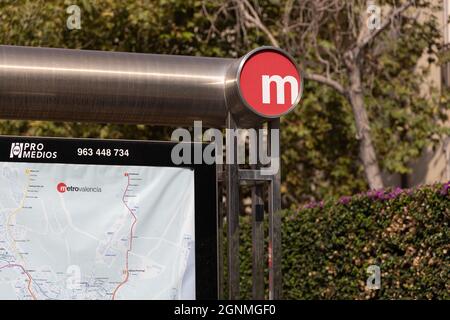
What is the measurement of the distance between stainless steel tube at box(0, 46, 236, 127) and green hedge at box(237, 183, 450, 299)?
3.26m

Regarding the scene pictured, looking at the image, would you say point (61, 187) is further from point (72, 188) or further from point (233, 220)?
point (233, 220)

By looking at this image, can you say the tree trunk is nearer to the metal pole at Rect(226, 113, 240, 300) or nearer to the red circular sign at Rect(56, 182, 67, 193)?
the metal pole at Rect(226, 113, 240, 300)

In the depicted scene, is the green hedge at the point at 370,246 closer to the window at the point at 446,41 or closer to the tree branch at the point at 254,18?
the tree branch at the point at 254,18

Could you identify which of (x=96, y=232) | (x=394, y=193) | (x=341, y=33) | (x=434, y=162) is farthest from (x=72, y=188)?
(x=434, y=162)

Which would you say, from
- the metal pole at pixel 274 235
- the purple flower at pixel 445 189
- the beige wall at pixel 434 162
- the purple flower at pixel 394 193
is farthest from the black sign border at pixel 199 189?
the beige wall at pixel 434 162

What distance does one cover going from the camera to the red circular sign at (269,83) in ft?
17.2

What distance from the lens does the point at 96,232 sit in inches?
206

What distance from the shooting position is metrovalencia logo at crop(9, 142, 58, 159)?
17.0 ft

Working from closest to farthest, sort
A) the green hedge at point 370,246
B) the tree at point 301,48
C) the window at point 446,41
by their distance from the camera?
the green hedge at point 370,246 < the window at point 446,41 < the tree at point 301,48

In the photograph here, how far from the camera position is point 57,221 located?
204 inches

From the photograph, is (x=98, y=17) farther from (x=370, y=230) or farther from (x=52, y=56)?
(x=52, y=56)

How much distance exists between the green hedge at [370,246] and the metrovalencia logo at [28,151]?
3.94 m

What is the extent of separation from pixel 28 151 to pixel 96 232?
1.88 ft
